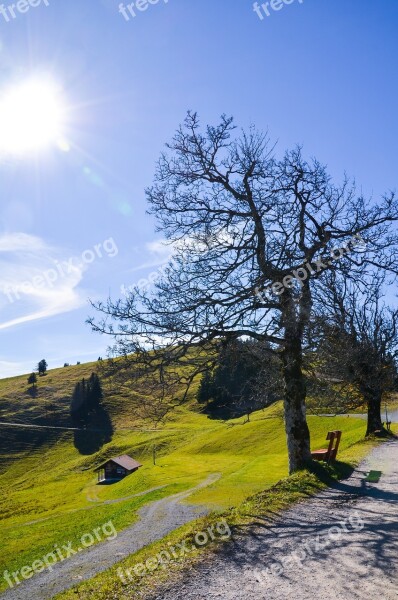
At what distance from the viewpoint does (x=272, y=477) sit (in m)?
28.2

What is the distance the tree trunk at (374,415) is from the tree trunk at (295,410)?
711 inches

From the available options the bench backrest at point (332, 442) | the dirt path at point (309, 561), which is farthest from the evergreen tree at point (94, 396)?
the dirt path at point (309, 561)

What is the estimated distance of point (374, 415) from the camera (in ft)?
102

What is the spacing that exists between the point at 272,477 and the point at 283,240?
1965 cm

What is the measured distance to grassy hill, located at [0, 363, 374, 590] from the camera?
97.4 feet

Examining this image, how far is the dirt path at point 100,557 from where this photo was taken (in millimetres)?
16719

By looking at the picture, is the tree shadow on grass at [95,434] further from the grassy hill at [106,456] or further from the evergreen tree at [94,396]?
the evergreen tree at [94,396]

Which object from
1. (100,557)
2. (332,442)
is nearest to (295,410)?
(332,442)

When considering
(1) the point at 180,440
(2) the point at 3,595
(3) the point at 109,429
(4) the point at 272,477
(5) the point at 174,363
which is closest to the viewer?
(5) the point at 174,363

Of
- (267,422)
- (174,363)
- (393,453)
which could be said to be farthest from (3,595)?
(267,422)

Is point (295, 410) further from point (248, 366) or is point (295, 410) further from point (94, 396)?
point (94, 396)

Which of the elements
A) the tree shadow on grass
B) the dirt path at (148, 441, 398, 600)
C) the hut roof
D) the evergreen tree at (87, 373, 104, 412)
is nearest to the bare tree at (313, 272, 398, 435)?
the dirt path at (148, 441, 398, 600)

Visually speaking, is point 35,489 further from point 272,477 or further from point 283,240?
point 283,240

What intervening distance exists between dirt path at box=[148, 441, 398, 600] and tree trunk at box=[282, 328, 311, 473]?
15.2 ft
